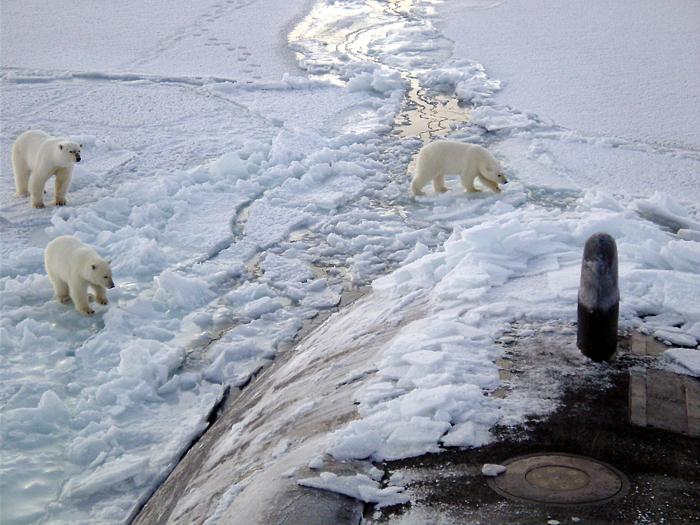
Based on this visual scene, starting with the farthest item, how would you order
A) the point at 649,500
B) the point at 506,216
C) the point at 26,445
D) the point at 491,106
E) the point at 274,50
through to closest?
1. the point at 274,50
2. the point at 491,106
3. the point at 506,216
4. the point at 26,445
5. the point at 649,500

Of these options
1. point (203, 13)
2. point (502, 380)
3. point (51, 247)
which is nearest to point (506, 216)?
point (502, 380)

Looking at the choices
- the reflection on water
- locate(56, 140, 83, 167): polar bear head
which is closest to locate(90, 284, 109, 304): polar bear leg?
locate(56, 140, 83, 167): polar bear head

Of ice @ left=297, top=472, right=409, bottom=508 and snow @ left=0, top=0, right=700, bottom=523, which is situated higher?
ice @ left=297, top=472, right=409, bottom=508

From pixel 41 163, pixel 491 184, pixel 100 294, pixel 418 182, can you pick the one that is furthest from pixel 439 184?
pixel 41 163

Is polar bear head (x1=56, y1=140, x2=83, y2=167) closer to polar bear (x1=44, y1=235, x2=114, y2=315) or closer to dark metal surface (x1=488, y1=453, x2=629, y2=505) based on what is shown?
polar bear (x1=44, y1=235, x2=114, y2=315)

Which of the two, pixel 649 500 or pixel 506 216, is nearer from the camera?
pixel 649 500

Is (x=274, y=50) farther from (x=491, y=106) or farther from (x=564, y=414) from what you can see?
(x=564, y=414)

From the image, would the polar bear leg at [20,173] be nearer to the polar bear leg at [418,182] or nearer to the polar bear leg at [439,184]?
the polar bear leg at [418,182]
